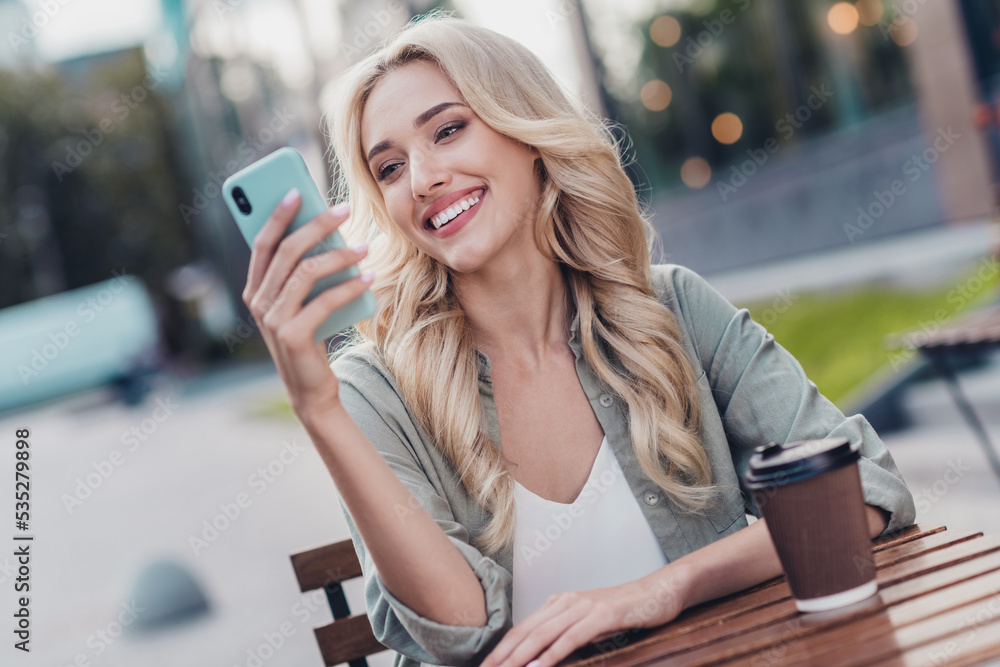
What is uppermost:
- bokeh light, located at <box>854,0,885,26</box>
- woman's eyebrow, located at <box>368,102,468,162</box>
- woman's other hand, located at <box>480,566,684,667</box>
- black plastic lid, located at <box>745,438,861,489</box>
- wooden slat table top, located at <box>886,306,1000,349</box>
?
bokeh light, located at <box>854,0,885,26</box>

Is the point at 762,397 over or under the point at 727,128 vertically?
under

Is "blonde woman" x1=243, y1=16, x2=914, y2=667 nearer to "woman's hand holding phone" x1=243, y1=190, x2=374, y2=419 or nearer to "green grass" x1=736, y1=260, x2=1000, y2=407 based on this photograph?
"woman's hand holding phone" x1=243, y1=190, x2=374, y2=419

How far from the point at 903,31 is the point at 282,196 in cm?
1125

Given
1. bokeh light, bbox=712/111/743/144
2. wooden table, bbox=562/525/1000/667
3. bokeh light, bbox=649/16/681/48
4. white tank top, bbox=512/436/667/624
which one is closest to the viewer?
wooden table, bbox=562/525/1000/667

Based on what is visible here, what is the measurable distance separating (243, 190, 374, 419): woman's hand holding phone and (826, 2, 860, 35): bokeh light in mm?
11823

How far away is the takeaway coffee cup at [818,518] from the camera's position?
1304mm

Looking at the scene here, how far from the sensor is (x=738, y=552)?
1.66 meters

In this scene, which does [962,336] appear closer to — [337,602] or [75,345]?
[337,602]

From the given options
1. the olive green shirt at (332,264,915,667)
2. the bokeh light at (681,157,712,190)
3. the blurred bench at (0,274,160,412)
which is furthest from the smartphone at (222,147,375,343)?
the blurred bench at (0,274,160,412)

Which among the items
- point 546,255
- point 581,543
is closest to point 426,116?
point 546,255

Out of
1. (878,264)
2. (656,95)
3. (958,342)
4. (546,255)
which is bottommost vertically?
(878,264)

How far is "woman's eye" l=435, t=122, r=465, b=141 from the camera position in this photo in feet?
7.20

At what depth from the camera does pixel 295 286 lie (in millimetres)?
1397

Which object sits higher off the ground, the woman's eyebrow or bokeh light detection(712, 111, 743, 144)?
bokeh light detection(712, 111, 743, 144)
